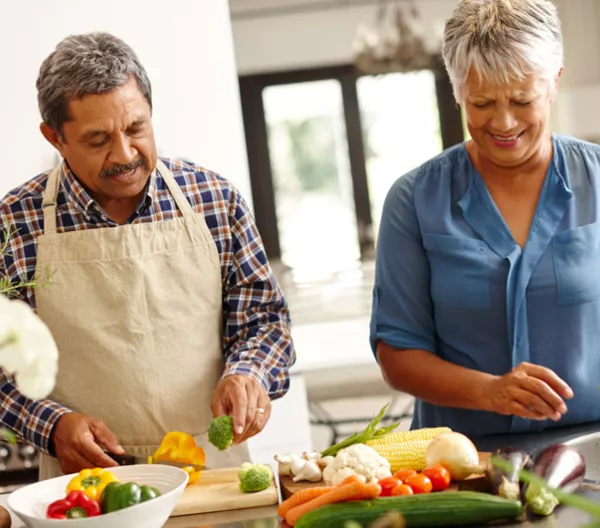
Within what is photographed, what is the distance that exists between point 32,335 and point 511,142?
1.26 meters

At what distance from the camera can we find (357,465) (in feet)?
4.92

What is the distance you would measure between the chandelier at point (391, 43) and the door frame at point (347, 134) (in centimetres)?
23

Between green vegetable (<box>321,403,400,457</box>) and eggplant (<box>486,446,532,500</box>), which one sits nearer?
eggplant (<box>486,446,532,500</box>)

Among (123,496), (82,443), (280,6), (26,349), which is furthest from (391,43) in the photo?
(26,349)

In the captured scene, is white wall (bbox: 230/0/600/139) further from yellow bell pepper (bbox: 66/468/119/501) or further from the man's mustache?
yellow bell pepper (bbox: 66/468/119/501)

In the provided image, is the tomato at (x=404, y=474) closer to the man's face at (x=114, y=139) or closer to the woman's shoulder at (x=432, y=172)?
the woman's shoulder at (x=432, y=172)

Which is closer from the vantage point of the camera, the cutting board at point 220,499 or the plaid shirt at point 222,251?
the cutting board at point 220,499

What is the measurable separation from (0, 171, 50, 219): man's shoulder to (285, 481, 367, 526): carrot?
3.20ft

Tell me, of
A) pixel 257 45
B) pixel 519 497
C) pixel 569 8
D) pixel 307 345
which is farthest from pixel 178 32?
pixel 569 8

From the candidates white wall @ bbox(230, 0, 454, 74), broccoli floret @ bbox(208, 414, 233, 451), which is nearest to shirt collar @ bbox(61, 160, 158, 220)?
Answer: broccoli floret @ bbox(208, 414, 233, 451)

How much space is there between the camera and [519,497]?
138cm

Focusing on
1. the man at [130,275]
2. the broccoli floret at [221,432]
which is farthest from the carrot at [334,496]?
the man at [130,275]

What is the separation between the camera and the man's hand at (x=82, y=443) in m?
1.73

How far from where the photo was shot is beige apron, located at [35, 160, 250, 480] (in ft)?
6.39
